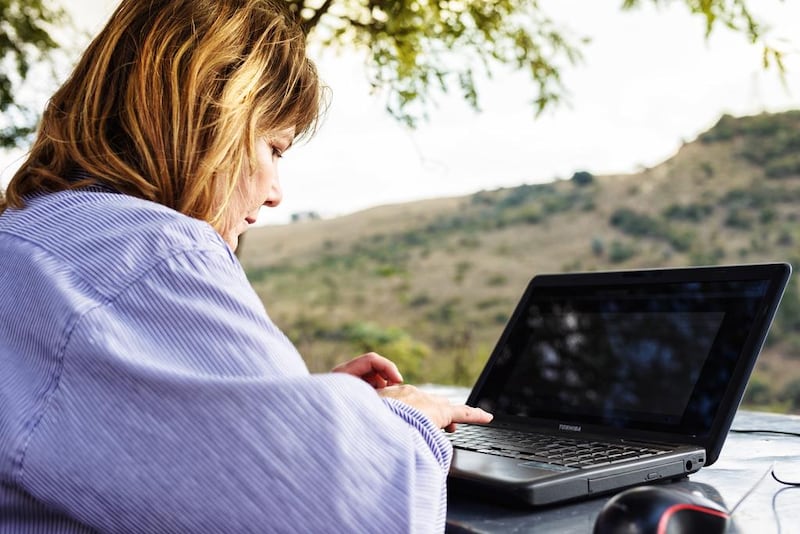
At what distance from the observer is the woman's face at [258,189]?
1.10 meters

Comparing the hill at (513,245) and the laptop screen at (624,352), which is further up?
the laptop screen at (624,352)

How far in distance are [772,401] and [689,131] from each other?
7891 mm

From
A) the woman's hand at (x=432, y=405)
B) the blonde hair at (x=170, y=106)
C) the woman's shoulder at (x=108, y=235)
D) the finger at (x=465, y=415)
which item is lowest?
the finger at (x=465, y=415)

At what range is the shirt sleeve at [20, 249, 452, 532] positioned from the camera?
0.70 metres

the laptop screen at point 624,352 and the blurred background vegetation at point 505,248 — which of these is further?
the blurred background vegetation at point 505,248

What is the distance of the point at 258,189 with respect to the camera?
3.69 ft

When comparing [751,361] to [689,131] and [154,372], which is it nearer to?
[154,372]

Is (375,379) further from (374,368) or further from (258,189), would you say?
(258,189)

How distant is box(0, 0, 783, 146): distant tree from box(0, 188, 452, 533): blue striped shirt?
5.63ft

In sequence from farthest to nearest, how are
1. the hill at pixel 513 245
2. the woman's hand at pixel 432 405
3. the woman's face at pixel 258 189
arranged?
the hill at pixel 513 245 < the woman's face at pixel 258 189 < the woman's hand at pixel 432 405

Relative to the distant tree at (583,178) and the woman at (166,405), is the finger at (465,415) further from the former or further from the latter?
the distant tree at (583,178)

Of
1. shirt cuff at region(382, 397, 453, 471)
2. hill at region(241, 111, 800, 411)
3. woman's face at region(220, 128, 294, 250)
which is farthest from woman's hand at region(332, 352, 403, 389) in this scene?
hill at region(241, 111, 800, 411)

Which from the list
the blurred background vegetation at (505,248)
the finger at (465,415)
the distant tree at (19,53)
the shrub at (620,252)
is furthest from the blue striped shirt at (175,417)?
the shrub at (620,252)

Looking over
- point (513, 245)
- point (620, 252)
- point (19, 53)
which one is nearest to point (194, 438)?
point (19, 53)
